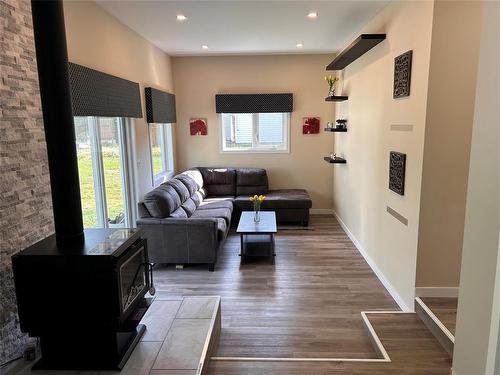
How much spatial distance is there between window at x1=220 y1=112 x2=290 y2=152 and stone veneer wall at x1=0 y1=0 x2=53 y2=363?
451 cm

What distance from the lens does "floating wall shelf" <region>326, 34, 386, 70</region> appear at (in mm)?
3859

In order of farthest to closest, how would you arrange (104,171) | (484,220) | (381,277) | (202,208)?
(202,208), (381,277), (104,171), (484,220)

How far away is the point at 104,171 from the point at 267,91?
12.0ft

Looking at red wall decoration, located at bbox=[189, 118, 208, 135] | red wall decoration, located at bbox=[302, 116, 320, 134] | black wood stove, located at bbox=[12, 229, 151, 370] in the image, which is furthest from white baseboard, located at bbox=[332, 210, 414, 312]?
red wall decoration, located at bbox=[189, 118, 208, 135]

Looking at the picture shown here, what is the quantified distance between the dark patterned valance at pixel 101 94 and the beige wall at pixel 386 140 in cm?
280

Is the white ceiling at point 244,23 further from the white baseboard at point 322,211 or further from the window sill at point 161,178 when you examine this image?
the white baseboard at point 322,211

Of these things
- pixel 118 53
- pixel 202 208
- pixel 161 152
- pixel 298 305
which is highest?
pixel 118 53

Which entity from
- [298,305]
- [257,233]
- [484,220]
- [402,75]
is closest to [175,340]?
[298,305]

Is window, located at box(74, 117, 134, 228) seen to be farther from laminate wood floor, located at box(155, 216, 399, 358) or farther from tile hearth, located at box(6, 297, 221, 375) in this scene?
tile hearth, located at box(6, 297, 221, 375)

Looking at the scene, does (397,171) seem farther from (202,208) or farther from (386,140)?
(202,208)

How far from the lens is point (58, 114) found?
207 centimetres

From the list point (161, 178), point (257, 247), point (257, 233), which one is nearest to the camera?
point (257, 233)

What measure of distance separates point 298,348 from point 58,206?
2.01 meters

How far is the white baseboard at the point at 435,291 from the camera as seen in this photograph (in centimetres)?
312
